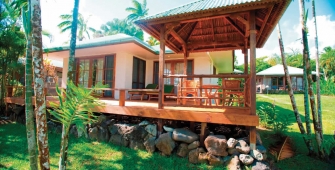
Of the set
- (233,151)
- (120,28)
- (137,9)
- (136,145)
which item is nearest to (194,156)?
(233,151)

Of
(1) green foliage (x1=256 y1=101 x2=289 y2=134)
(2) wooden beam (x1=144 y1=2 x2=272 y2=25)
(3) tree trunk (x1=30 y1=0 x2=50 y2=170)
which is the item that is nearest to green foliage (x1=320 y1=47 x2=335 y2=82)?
(1) green foliage (x1=256 y1=101 x2=289 y2=134)

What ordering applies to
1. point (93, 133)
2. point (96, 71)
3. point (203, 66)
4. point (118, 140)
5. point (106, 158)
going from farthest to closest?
point (96, 71)
point (203, 66)
point (93, 133)
point (118, 140)
point (106, 158)

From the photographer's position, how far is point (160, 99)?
4238 mm

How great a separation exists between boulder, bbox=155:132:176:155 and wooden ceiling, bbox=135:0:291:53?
8.46 feet

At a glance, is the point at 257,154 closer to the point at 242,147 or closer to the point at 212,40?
the point at 242,147

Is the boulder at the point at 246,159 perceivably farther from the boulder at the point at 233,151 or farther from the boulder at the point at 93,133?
the boulder at the point at 93,133

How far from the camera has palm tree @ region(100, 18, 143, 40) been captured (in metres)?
24.0

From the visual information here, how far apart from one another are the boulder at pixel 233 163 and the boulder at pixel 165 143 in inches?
48.6

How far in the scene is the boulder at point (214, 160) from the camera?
3.55 meters

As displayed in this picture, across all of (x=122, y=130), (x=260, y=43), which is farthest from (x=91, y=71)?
Answer: (x=260, y=43)

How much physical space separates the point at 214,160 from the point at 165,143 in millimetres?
1137

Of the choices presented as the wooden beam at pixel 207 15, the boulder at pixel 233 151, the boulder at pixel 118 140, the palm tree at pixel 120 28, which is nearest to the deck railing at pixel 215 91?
the boulder at pixel 233 151

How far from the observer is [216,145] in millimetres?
3604

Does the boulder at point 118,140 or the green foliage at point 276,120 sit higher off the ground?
the green foliage at point 276,120
